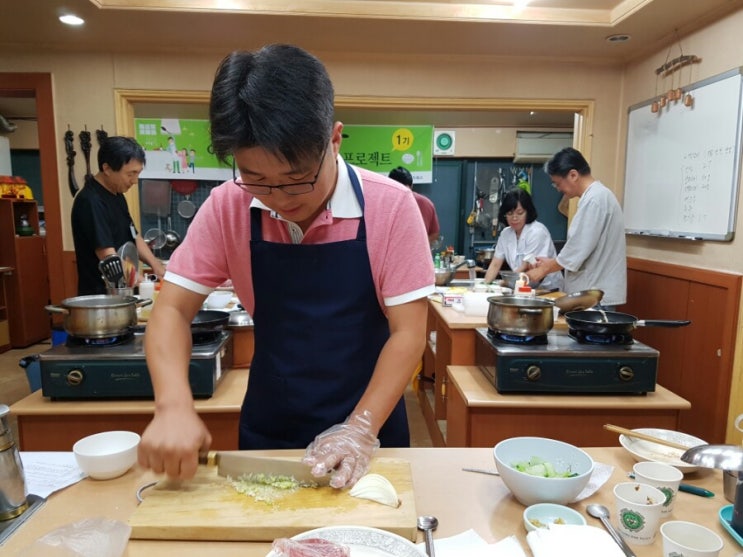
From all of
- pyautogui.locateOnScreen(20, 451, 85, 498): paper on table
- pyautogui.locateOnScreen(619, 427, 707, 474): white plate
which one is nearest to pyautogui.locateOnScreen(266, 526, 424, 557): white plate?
pyautogui.locateOnScreen(20, 451, 85, 498): paper on table

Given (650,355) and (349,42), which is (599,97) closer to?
(349,42)

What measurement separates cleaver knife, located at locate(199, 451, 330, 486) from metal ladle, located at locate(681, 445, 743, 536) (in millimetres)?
701

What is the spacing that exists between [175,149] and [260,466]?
6.27 meters

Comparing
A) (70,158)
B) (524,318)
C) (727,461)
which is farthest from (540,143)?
(727,461)

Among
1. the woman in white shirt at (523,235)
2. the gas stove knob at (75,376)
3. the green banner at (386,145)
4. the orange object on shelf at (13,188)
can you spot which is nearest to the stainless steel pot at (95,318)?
the gas stove knob at (75,376)

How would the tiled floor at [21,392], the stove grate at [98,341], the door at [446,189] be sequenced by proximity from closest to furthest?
the stove grate at [98,341] < the tiled floor at [21,392] < the door at [446,189]

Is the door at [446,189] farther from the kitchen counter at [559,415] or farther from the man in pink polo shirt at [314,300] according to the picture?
the man in pink polo shirt at [314,300]

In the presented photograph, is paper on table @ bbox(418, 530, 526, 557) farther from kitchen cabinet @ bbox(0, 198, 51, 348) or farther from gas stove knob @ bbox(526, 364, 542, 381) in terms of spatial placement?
kitchen cabinet @ bbox(0, 198, 51, 348)

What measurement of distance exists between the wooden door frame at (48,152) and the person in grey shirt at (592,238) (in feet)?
12.6

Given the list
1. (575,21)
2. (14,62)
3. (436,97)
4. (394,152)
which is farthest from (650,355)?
(394,152)

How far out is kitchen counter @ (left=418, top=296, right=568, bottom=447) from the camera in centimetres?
251

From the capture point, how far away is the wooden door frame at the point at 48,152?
410 cm

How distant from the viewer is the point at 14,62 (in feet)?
13.4

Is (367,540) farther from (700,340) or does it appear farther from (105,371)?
(700,340)
